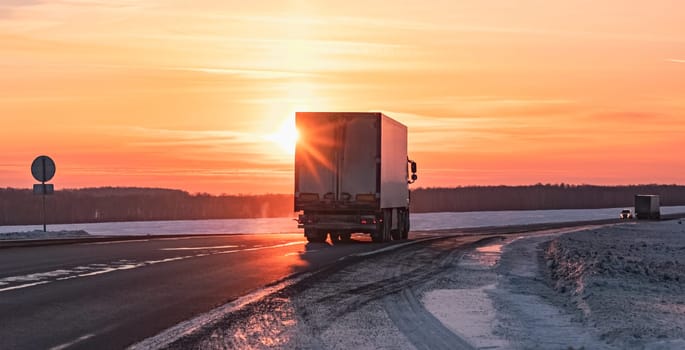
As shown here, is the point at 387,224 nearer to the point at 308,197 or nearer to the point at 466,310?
the point at 308,197

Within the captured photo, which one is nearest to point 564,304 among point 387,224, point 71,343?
point 71,343

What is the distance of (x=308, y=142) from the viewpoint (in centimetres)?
3431

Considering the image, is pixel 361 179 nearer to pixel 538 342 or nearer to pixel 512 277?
pixel 512 277

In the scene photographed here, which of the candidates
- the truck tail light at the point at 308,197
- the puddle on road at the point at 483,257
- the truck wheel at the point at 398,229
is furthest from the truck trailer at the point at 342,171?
the puddle on road at the point at 483,257

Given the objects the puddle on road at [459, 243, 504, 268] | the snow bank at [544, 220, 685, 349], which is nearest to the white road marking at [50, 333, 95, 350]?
the snow bank at [544, 220, 685, 349]

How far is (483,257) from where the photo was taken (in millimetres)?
26094

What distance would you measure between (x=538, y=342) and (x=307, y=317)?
3369 millimetres

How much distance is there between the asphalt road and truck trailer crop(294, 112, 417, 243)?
428cm

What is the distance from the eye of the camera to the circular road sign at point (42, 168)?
125 feet

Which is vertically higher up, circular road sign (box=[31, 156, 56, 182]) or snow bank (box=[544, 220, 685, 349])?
circular road sign (box=[31, 156, 56, 182])

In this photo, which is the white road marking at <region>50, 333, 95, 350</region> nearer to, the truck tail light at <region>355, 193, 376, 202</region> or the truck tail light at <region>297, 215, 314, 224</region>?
the truck tail light at <region>355, 193, 376, 202</region>

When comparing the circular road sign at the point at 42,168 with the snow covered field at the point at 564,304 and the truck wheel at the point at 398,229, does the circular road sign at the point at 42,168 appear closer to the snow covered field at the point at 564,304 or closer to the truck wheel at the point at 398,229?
the truck wheel at the point at 398,229

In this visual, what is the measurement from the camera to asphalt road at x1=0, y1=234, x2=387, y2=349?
1153cm

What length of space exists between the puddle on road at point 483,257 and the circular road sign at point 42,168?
16912mm
